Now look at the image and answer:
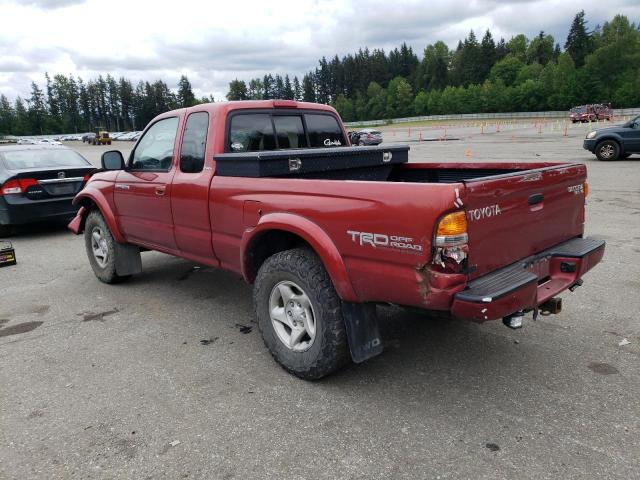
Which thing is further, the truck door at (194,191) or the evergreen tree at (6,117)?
the evergreen tree at (6,117)

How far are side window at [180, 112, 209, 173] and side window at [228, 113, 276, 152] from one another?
0.24 meters

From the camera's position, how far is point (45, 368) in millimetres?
3789

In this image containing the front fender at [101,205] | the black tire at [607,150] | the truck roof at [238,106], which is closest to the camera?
the truck roof at [238,106]

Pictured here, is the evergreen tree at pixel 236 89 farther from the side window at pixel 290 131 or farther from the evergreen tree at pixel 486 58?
the side window at pixel 290 131

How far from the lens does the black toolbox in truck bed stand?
3.69m

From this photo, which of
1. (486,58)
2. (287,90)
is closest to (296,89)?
(287,90)

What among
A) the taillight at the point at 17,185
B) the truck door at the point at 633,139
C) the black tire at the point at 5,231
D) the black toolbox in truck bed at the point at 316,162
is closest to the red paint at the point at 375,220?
the black toolbox in truck bed at the point at 316,162

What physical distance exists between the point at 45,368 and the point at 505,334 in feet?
11.8

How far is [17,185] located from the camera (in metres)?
8.30

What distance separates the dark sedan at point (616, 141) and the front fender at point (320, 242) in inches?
650

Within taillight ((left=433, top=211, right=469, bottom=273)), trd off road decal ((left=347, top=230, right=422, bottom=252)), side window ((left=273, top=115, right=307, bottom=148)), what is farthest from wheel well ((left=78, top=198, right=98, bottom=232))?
taillight ((left=433, top=211, right=469, bottom=273))

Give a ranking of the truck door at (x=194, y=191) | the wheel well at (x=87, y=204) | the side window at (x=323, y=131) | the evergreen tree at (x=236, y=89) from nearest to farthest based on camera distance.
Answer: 1. the truck door at (x=194, y=191)
2. the side window at (x=323, y=131)
3. the wheel well at (x=87, y=204)
4. the evergreen tree at (x=236, y=89)

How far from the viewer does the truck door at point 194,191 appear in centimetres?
416

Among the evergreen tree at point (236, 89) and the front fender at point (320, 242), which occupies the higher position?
the evergreen tree at point (236, 89)
